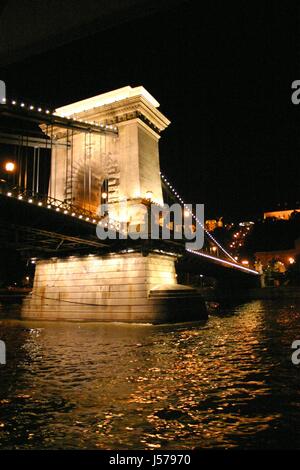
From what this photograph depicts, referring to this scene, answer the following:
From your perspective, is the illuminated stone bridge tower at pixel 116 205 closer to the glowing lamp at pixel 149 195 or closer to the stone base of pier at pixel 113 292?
the stone base of pier at pixel 113 292

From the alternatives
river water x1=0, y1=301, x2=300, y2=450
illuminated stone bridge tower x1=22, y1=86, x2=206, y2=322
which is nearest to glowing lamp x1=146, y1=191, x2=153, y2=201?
illuminated stone bridge tower x1=22, y1=86, x2=206, y2=322

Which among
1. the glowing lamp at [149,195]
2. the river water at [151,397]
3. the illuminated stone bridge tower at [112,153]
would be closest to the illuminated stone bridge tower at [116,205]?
the illuminated stone bridge tower at [112,153]

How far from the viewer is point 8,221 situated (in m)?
18.1

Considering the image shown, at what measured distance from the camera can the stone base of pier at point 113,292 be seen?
2267cm

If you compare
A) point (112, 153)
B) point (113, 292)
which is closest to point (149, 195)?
point (112, 153)

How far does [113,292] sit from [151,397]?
1746 centimetres

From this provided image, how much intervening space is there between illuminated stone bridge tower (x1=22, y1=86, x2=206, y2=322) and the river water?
10.3 meters

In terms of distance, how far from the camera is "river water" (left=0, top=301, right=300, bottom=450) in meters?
4.80

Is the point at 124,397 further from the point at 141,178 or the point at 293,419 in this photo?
the point at 141,178

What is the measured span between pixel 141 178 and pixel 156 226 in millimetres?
5495

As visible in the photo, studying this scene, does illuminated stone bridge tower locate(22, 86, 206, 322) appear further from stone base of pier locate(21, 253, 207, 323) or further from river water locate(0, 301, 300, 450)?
river water locate(0, 301, 300, 450)

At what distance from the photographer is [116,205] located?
94.3 ft

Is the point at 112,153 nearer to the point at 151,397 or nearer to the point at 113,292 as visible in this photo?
the point at 113,292
